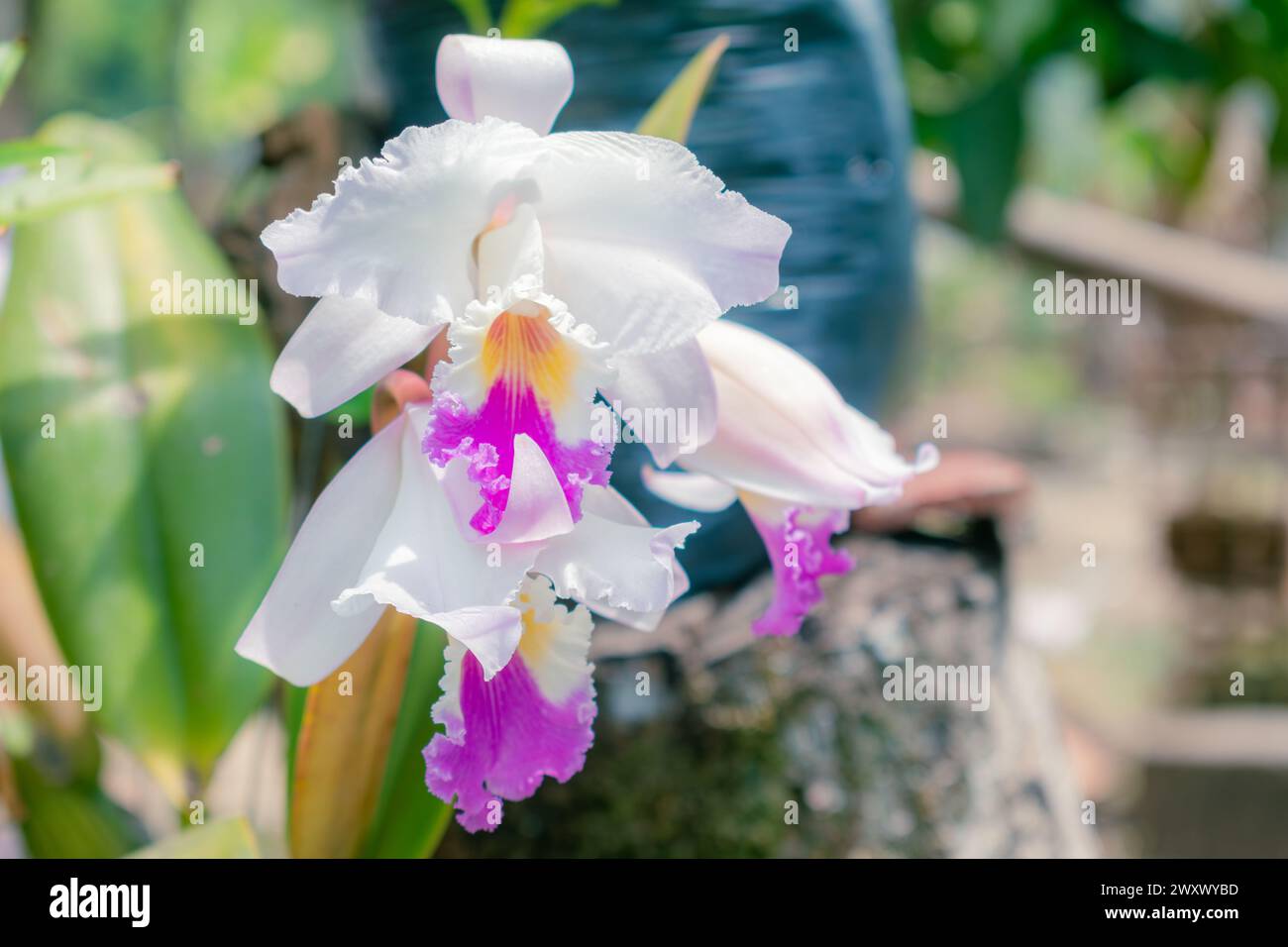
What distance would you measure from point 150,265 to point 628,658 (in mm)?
421

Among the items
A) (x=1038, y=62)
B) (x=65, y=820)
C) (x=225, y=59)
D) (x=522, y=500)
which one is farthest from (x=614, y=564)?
(x=225, y=59)

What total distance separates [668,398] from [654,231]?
0.24 feet

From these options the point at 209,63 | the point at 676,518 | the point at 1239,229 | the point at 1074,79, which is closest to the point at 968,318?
the point at 1239,229

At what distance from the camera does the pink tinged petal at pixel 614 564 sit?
45cm

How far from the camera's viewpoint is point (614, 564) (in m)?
0.46

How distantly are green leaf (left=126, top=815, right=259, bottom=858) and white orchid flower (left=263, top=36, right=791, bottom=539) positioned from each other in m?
0.24

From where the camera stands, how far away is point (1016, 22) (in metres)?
1.11

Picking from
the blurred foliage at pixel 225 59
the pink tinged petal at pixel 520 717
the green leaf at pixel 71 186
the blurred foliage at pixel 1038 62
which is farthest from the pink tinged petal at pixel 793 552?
the blurred foliage at pixel 225 59

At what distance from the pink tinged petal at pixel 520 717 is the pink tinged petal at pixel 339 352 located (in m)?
0.11

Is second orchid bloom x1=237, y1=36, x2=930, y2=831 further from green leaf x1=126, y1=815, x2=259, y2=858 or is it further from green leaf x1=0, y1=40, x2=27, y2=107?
green leaf x1=0, y1=40, x2=27, y2=107

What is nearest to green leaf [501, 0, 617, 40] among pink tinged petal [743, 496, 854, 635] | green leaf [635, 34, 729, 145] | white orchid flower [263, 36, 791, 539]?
green leaf [635, 34, 729, 145]

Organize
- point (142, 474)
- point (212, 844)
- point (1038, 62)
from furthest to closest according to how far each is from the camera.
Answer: point (1038, 62) < point (142, 474) < point (212, 844)

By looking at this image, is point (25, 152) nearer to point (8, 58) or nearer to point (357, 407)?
point (8, 58)
